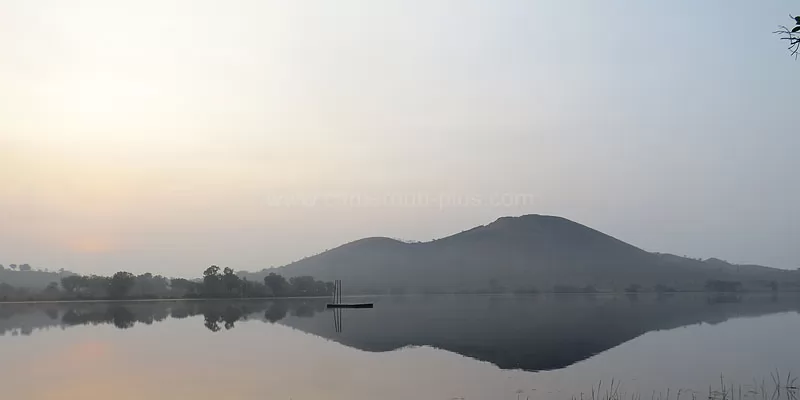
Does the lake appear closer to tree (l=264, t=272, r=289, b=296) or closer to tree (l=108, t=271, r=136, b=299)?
tree (l=108, t=271, r=136, b=299)

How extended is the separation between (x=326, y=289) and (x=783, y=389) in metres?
134

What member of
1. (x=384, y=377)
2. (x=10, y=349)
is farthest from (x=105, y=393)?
(x=10, y=349)

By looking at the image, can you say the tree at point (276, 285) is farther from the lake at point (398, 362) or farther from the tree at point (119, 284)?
the lake at point (398, 362)

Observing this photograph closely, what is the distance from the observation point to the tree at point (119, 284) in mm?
121000

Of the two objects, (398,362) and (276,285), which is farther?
(276,285)

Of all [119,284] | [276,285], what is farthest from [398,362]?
[276,285]

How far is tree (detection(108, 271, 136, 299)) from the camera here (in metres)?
121

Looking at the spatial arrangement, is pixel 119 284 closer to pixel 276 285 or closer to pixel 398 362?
pixel 276 285

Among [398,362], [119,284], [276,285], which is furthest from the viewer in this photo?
[276,285]

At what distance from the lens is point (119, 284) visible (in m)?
121

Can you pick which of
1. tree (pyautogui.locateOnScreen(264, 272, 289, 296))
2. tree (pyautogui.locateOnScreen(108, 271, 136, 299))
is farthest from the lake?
tree (pyautogui.locateOnScreen(264, 272, 289, 296))

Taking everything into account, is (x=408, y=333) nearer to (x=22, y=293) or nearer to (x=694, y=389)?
(x=694, y=389)

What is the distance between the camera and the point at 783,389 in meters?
22.0

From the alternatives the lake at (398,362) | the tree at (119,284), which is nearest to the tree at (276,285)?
the tree at (119,284)
